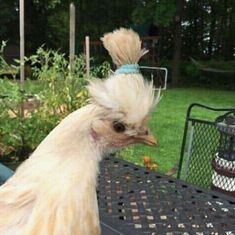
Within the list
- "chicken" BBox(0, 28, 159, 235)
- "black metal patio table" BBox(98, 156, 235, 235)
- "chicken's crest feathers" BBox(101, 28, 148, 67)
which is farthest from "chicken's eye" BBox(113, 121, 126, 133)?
"chicken's crest feathers" BBox(101, 28, 148, 67)

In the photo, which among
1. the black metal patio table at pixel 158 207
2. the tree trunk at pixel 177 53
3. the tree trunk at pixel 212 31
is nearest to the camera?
the black metal patio table at pixel 158 207

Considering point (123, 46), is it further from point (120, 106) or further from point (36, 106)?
point (36, 106)

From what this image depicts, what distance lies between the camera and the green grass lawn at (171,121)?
5.24m

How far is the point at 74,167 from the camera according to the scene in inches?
48.4

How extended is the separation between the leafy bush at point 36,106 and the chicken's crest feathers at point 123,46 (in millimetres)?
1933

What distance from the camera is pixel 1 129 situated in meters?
3.86

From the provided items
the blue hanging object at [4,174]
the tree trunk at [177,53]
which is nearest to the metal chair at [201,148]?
the blue hanging object at [4,174]

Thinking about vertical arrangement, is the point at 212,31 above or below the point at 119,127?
above

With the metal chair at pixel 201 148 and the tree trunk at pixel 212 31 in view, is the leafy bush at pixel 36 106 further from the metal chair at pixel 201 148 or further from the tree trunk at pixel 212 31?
the tree trunk at pixel 212 31

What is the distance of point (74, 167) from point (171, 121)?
6.73m

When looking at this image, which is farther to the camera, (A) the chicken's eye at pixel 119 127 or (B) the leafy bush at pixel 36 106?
(B) the leafy bush at pixel 36 106

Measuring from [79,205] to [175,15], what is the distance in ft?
40.1

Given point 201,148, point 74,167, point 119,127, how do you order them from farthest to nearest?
point 201,148
point 119,127
point 74,167

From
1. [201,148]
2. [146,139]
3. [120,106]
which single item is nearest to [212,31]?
[201,148]
